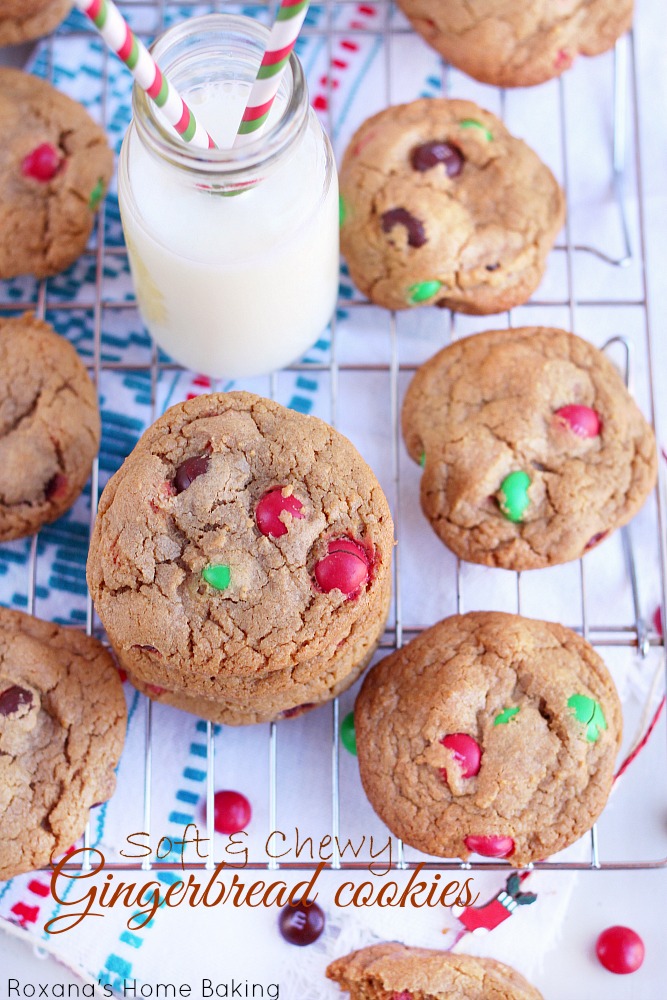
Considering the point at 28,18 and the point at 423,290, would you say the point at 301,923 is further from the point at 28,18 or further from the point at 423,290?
the point at 28,18

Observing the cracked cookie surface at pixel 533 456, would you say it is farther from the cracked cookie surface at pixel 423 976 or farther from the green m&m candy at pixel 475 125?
the cracked cookie surface at pixel 423 976

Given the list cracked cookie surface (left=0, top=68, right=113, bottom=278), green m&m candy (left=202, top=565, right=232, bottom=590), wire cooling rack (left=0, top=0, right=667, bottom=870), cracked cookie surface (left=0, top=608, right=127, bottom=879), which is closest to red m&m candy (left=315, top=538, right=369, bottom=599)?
green m&m candy (left=202, top=565, right=232, bottom=590)

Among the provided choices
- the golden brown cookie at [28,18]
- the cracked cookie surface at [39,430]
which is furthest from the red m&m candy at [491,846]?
the golden brown cookie at [28,18]

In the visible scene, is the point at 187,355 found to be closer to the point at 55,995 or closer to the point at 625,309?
the point at 625,309

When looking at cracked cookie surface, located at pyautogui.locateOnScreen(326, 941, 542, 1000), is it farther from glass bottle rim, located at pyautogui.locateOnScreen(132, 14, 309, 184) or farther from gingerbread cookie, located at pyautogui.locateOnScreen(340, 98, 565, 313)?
glass bottle rim, located at pyautogui.locateOnScreen(132, 14, 309, 184)

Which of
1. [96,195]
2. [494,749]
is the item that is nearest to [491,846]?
[494,749]

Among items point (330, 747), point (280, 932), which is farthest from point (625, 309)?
point (280, 932)
